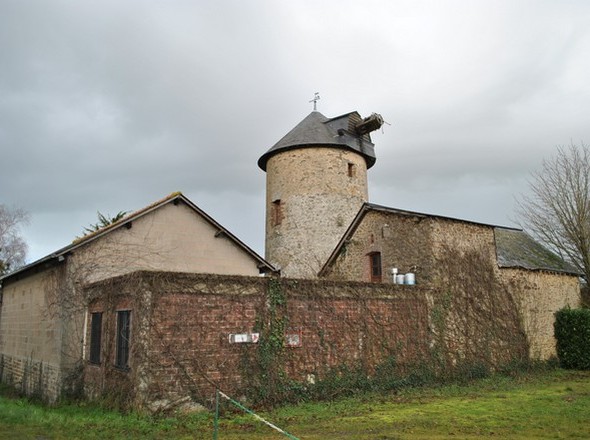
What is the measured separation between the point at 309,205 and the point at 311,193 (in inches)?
24.3

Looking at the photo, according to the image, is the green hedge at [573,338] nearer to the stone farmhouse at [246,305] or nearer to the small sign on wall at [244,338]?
the stone farmhouse at [246,305]

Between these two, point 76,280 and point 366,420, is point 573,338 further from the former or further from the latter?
point 76,280

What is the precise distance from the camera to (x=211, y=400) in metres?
10.7

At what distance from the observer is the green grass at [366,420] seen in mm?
8516

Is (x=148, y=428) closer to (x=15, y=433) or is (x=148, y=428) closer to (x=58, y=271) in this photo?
(x=15, y=433)

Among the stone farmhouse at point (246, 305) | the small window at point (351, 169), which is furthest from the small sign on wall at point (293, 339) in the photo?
the small window at point (351, 169)

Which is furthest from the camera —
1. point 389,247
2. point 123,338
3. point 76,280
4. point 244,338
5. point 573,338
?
point 573,338

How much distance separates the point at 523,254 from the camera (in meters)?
20.4

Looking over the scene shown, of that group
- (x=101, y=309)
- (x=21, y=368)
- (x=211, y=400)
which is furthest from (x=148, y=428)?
(x=21, y=368)

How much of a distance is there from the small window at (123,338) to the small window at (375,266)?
10189 millimetres

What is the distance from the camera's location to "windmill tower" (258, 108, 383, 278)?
24.9 meters

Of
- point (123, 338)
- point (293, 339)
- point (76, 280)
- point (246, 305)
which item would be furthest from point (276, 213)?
point (123, 338)

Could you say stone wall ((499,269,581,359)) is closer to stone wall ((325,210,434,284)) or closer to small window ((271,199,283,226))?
stone wall ((325,210,434,284))

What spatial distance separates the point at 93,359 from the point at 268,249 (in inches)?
567
